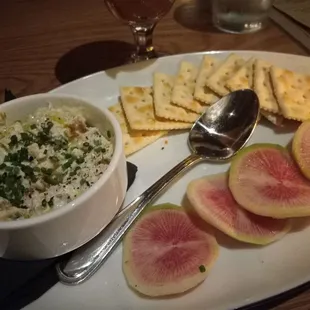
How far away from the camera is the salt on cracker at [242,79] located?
1.09 m

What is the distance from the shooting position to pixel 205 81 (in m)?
1.12

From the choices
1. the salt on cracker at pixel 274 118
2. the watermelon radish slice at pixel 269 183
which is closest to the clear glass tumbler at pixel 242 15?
the salt on cracker at pixel 274 118

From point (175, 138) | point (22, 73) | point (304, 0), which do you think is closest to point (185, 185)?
point (175, 138)

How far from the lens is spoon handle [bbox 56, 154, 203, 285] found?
0.77 meters

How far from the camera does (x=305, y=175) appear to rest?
878mm

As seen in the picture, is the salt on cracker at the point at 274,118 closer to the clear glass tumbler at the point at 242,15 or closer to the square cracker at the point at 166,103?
the square cracker at the point at 166,103

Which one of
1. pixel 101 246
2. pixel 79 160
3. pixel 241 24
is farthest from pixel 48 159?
pixel 241 24

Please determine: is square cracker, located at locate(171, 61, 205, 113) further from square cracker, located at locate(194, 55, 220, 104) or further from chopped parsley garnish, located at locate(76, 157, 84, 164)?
chopped parsley garnish, located at locate(76, 157, 84, 164)

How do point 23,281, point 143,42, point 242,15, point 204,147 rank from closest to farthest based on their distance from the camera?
point 23,281, point 204,147, point 143,42, point 242,15

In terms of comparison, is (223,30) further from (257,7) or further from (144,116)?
(144,116)

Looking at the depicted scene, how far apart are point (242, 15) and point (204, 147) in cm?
63

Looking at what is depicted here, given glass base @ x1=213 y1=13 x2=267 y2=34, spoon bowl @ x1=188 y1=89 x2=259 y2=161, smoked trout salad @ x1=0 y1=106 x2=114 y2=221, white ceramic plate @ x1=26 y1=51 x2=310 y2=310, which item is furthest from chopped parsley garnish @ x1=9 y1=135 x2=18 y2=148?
glass base @ x1=213 y1=13 x2=267 y2=34

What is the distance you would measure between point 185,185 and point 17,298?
0.37 metres

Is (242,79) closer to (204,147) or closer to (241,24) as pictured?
(204,147)
